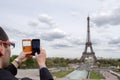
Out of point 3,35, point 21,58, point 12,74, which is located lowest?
point 12,74

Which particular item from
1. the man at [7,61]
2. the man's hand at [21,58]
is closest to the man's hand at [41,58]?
the man at [7,61]

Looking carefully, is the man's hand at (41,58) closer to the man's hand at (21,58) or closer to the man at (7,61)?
the man at (7,61)

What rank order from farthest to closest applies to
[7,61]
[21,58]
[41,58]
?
[21,58] → [41,58] → [7,61]

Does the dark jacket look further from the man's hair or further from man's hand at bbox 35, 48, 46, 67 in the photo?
the man's hair

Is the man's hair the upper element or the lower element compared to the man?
upper

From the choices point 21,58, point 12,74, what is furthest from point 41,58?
point 21,58

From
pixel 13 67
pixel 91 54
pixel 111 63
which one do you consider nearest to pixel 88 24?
pixel 91 54

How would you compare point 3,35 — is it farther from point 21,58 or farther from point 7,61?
point 21,58

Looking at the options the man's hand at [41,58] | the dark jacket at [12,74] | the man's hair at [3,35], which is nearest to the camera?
the dark jacket at [12,74]

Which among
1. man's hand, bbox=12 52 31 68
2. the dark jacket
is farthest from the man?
man's hand, bbox=12 52 31 68

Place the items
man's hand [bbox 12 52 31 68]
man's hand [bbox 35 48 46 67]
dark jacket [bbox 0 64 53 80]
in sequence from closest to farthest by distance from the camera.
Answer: dark jacket [bbox 0 64 53 80]
man's hand [bbox 35 48 46 67]
man's hand [bbox 12 52 31 68]

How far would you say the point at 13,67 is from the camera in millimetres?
2713

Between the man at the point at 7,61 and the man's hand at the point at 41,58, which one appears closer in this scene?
the man at the point at 7,61

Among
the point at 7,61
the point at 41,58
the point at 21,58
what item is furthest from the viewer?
the point at 21,58
